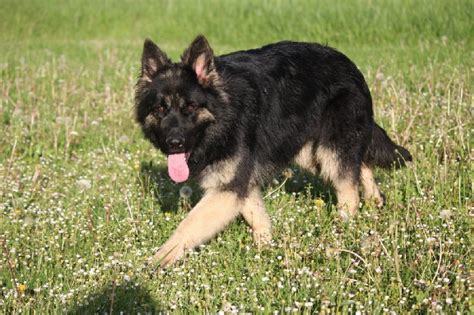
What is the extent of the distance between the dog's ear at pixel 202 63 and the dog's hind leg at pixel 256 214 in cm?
104

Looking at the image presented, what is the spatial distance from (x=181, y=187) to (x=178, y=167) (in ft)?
4.88

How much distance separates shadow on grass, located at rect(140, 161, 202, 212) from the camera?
5977 mm

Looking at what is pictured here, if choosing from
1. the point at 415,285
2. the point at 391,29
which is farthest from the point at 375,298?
the point at 391,29

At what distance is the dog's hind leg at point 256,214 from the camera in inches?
207

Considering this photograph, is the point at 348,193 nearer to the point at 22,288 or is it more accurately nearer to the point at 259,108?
the point at 259,108

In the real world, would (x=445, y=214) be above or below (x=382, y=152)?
above

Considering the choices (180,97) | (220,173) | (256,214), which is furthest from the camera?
(256,214)

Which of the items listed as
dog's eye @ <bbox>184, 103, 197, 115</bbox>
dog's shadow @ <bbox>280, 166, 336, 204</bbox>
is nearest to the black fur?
dog's eye @ <bbox>184, 103, 197, 115</bbox>

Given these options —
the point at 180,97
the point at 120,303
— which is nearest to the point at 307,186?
the point at 180,97

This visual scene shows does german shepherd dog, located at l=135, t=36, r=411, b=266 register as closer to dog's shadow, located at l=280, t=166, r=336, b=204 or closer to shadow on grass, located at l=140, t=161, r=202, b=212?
dog's shadow, located at l=280, t=166, r=336, b=204

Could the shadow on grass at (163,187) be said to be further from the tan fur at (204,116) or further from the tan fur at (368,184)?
the tan fur at (368,184)

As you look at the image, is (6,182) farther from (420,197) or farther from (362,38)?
(362,38)

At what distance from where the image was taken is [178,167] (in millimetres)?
4883

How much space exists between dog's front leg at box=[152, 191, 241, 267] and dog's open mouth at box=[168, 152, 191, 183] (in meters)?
0.25
